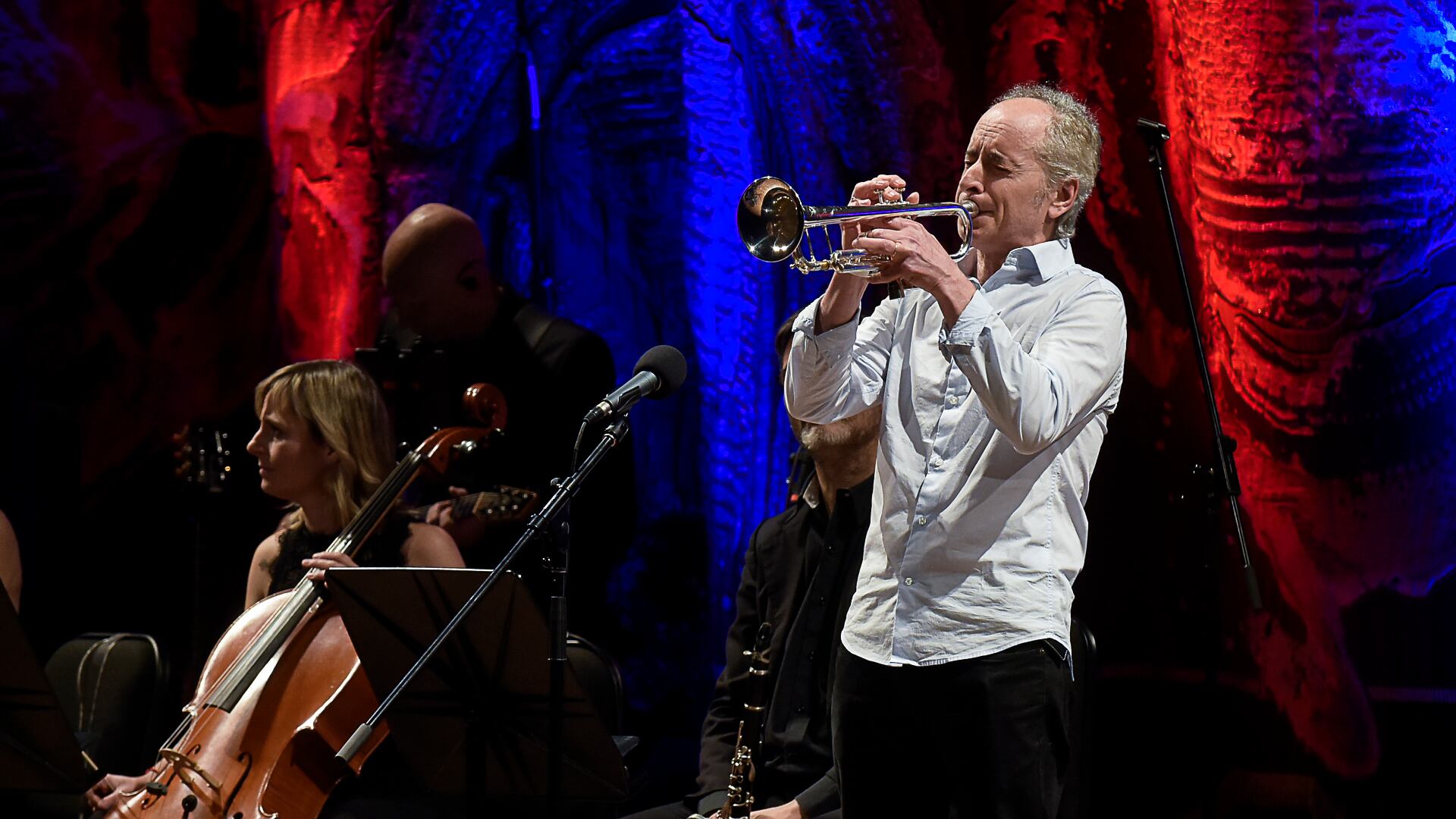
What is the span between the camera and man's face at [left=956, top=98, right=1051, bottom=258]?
2477mm

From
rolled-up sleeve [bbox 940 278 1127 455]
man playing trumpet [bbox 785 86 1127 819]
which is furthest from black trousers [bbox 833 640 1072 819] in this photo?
rolled-up sleeve [bbox 940 278 1127 455]

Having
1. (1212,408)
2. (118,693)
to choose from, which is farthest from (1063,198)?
(118,693)

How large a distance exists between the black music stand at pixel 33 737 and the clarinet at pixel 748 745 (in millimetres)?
1432

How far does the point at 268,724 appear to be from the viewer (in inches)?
120

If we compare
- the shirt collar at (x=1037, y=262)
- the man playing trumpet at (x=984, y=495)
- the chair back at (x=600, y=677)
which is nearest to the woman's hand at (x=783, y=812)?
the chair back at (x=600, y=677)

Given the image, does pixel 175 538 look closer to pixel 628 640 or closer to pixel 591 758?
pixel 628 640

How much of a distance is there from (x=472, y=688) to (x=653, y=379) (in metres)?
0.78

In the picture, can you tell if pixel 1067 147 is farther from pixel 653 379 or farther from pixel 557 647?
pixel 557 647

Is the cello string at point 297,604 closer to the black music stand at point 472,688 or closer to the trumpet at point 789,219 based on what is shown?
the black music stand at point 472,688

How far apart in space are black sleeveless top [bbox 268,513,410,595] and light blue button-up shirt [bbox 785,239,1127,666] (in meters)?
1.65

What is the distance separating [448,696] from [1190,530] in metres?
2.29

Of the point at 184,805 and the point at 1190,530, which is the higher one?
the point at 1190,530

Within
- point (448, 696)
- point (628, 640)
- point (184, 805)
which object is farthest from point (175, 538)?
point (448, 696)

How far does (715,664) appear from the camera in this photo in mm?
4684
